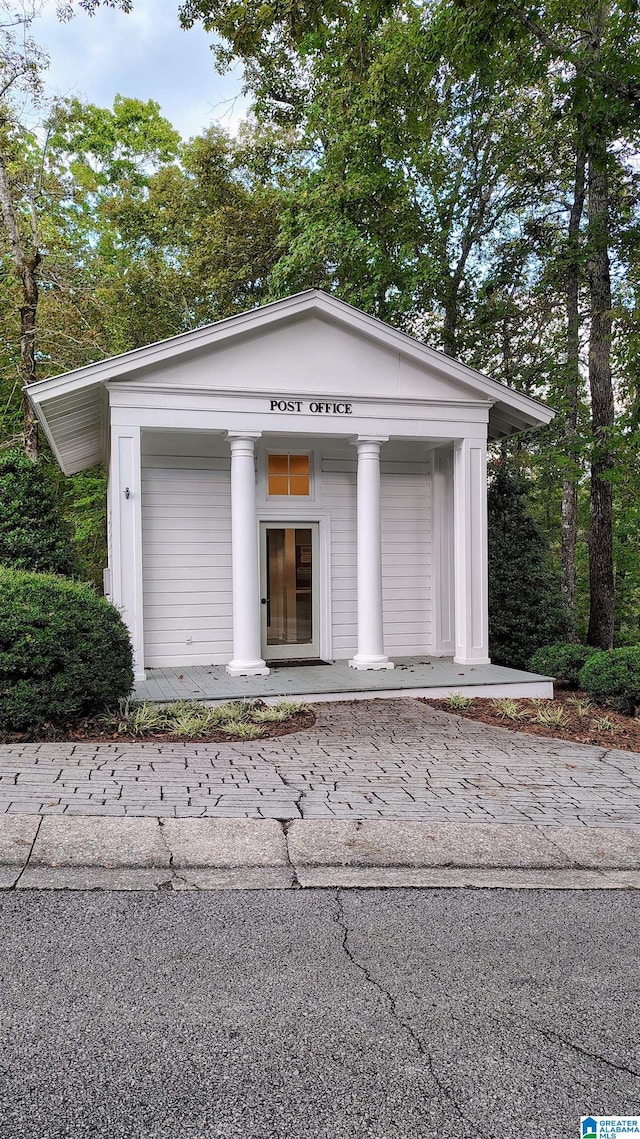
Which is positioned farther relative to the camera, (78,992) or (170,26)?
(170,26)

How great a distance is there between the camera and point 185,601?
12406mm

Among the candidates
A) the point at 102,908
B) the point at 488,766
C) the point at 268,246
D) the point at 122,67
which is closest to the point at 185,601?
the point at 488,766

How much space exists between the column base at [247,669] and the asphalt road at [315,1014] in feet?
22.3

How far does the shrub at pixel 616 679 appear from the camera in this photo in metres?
9.62

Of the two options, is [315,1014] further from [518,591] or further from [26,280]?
[26,280]

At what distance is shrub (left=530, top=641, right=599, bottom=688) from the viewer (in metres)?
12.1

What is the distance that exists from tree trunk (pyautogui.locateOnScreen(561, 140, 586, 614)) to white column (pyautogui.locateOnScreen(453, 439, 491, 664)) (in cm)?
344

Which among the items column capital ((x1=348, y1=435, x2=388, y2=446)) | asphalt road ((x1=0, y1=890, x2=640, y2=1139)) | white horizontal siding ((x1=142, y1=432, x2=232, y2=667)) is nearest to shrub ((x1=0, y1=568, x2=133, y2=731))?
asphalt road ((x1=0, y1=890, x2=640, y2=1139))

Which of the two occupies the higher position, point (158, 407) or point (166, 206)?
point (166, 206)

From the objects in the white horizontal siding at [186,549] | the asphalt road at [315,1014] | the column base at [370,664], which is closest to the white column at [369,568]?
the column base at [370,664]

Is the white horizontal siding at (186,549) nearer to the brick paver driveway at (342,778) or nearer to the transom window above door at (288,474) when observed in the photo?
the transom window above door at (288,474)

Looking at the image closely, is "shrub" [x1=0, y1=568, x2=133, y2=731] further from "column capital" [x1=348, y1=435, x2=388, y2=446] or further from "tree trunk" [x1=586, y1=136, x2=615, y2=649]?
"tree trunk" [x1=586, y1=136, x2=615, y2=649]

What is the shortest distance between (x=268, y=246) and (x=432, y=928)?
21212mm

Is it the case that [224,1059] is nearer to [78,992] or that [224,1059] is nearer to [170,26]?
[78,992]
